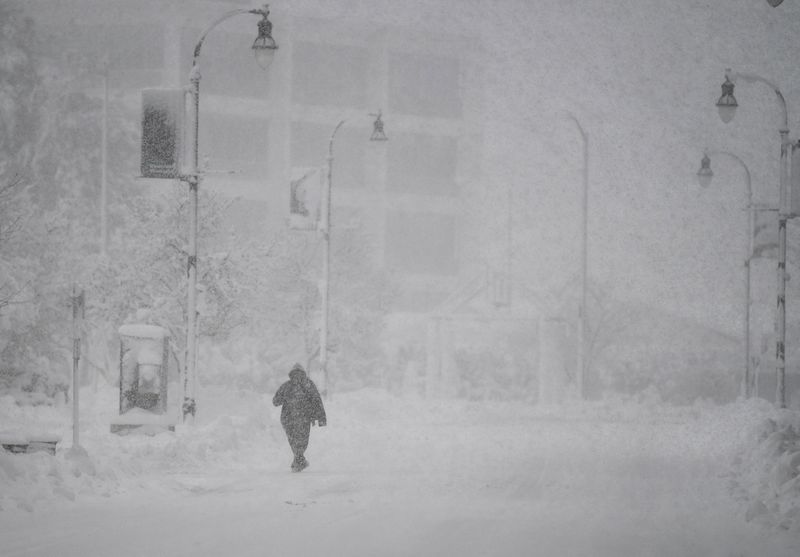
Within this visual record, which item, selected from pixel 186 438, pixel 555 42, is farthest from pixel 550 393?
pixel 555 42

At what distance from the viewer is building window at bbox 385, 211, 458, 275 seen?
7125cm

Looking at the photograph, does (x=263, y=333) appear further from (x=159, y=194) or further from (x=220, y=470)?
(x=220, y=470)

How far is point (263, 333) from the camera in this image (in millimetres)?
46625

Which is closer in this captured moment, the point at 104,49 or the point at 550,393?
the point at 550,393

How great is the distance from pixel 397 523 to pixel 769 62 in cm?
13962

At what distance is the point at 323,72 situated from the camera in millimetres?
73000

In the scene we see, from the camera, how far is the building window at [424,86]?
72.4m

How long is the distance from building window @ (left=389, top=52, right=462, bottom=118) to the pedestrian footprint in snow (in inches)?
2179

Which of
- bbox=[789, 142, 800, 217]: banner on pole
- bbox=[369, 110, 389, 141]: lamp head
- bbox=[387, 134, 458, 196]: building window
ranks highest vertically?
bbox=[387, 134, 458, 196]: building window

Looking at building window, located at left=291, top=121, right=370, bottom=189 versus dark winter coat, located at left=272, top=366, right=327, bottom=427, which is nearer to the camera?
dark winter coat, located at left=272, top=366, right=327, bottom=427

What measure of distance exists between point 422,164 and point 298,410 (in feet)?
185

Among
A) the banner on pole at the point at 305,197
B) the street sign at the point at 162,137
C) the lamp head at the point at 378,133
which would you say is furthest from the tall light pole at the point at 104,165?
the street sign at the point at 162,137

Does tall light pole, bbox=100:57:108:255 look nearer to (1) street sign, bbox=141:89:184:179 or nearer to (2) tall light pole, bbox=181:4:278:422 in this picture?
(2) tall light pole, bbox=181:4:278:422

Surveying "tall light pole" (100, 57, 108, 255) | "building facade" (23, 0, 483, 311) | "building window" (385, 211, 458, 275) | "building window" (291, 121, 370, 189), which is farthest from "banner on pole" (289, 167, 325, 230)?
"building window" (385, 211, 458, 275)
